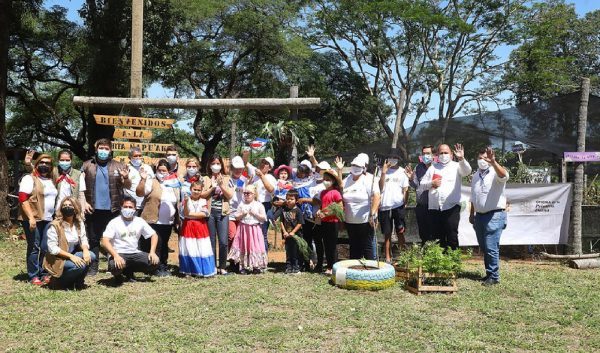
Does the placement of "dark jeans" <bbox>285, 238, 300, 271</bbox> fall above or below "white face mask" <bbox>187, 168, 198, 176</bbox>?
below

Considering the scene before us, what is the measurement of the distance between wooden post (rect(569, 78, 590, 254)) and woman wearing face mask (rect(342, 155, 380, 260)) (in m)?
3.56

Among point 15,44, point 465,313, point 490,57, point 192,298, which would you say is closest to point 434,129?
point 465,313

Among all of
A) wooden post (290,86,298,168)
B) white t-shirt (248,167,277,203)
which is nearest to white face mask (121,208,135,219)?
white t-shirt (248,167,277,203)

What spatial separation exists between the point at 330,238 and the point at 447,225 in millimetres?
1592

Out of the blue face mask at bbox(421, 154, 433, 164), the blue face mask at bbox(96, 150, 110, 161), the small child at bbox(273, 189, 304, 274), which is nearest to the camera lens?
the blue face mask at bbox(96, 150, 110, 161)

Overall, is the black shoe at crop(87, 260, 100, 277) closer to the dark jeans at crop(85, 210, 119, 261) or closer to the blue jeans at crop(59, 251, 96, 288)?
the dark jeans at crop(85, 210, 119, 261)

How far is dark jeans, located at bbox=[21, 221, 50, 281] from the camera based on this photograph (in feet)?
21.2

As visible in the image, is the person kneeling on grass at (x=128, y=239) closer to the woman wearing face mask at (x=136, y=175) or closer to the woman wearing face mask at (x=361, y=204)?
the woman wearing face mask at (x=136, y=175)

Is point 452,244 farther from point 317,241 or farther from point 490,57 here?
point 490,57

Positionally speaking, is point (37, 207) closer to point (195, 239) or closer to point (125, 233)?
point (125, 233)

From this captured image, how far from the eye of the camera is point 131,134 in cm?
910

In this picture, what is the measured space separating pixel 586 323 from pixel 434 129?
5153mm

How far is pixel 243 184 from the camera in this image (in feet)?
24.3

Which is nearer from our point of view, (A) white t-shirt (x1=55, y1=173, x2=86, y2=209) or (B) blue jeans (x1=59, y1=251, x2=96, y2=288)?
(B) blue jeans (x1=59, y1=251, x2=96, y2=288)
